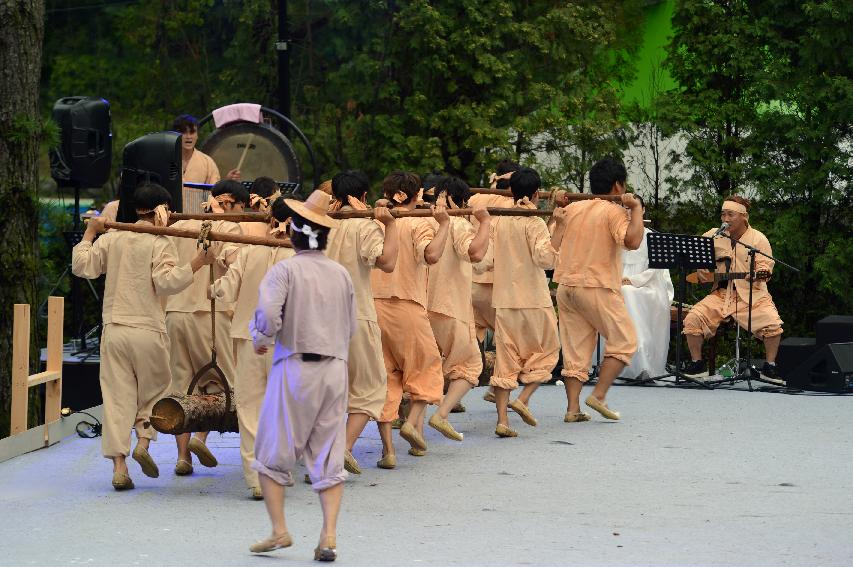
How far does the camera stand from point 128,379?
391 inches

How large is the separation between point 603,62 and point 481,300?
37.0 ft

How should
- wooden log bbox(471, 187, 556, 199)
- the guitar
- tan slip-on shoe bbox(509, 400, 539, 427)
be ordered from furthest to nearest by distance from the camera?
the guitar, wooden log bbox(471, 187, 556, 199), tan slip-on shoe bbox(509, 400, 539, 427)

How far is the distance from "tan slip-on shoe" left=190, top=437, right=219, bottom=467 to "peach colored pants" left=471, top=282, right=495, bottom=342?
361 centimetres

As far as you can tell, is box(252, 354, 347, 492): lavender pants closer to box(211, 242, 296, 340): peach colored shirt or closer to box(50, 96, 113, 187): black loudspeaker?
box(211, 242, 296, 340): peach colored shirt

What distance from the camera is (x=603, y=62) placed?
24.2 m

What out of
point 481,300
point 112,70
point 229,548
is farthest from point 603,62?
point 229,548

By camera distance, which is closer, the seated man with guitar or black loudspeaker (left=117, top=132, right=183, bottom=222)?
black loudspeaker (left=117, top=132, right=183, bottom=222)

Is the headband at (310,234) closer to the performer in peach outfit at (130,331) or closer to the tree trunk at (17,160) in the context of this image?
the performer in peach outfit at (130,331)

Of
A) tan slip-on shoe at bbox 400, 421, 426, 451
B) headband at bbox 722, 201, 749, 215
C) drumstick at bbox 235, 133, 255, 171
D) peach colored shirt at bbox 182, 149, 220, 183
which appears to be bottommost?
tan slip-on shoe at bbox 400, 421, 426, 451

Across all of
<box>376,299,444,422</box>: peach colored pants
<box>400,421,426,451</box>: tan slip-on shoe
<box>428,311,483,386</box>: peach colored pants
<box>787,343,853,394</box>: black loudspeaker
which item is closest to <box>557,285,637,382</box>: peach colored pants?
<box>428,311,483,386</box>: peach colored pants

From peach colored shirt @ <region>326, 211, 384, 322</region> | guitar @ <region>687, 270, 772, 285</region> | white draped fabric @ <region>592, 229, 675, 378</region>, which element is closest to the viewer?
peach colored shirt @ <region>326, 211, 384, 322</region>

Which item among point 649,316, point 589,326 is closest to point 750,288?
point 649,316

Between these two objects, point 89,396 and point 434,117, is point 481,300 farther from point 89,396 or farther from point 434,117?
point 434,117

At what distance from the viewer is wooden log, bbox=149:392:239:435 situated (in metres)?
9.43
